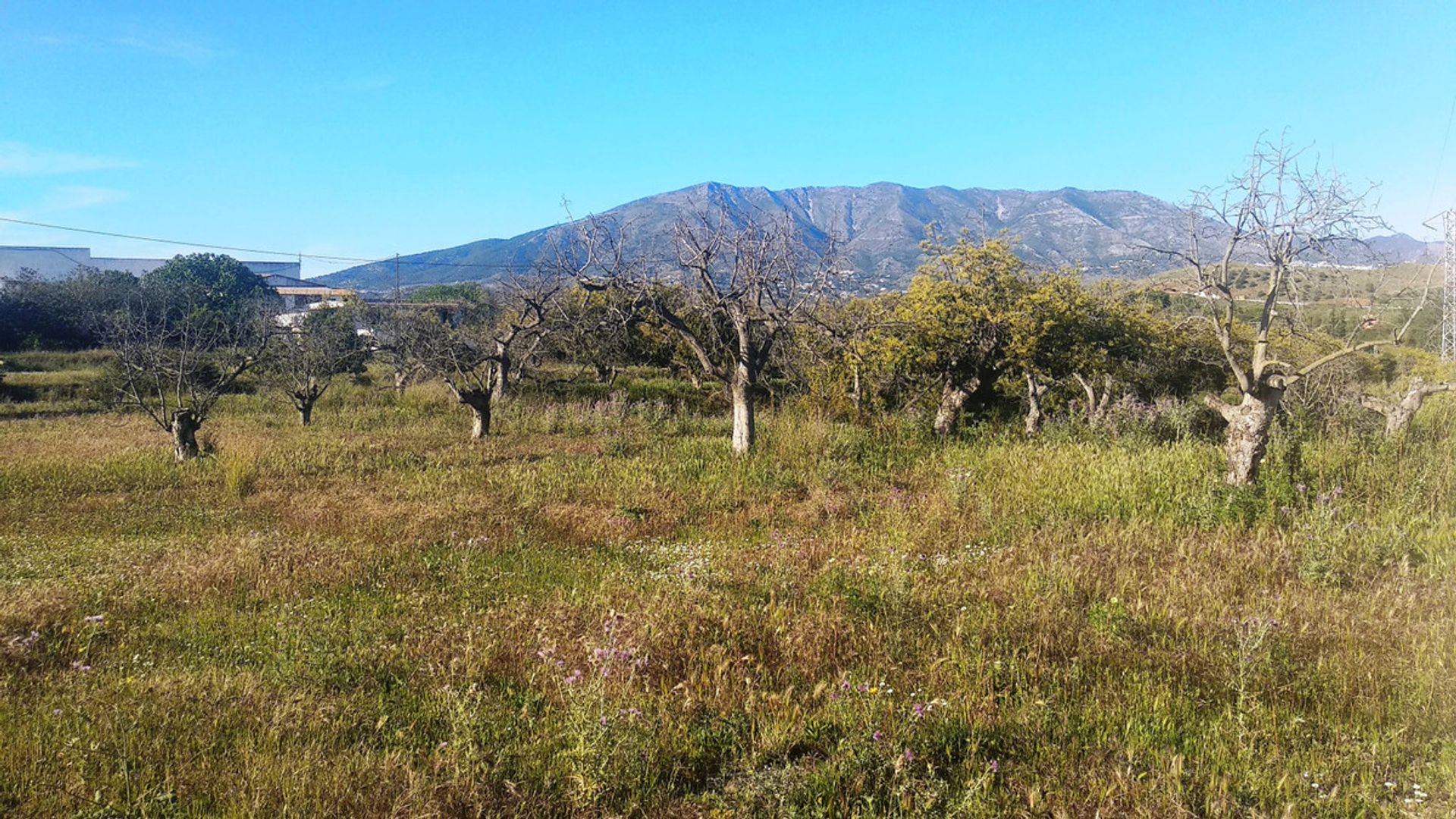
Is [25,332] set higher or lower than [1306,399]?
higher

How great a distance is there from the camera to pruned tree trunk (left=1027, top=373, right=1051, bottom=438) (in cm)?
1364

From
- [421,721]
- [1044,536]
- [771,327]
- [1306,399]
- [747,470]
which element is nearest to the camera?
[421,721]

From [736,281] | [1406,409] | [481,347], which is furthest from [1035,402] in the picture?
[481,347]

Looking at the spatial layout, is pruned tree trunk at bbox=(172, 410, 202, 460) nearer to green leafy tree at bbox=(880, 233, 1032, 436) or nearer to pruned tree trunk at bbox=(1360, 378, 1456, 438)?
green leafy tree at bbox=(880, 233, 1032, 436)

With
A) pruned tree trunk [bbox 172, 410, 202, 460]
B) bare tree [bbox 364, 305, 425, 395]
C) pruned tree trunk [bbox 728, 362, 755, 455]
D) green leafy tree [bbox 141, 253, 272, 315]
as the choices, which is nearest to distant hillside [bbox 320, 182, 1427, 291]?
pruned tree trunk [bbox 728, 362, 755, 455]

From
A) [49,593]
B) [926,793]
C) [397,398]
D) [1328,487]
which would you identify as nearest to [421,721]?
[926,793]

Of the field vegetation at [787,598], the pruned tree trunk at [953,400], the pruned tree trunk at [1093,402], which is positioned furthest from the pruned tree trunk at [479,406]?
the pruned tree trunk at [1093,402]

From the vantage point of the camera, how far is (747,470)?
10.2 metres

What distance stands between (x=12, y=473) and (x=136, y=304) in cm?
3498

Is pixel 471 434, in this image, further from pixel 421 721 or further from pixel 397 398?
pixel 421 721

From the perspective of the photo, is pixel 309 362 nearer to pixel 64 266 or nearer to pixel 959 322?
pixel 959 322

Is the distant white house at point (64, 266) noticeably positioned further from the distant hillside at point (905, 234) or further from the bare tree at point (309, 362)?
the bare tree at point (309, 362)

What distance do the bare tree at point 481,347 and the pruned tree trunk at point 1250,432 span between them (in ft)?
38.2

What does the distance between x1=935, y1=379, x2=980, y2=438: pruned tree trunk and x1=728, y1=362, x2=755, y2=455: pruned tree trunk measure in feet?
12.4
